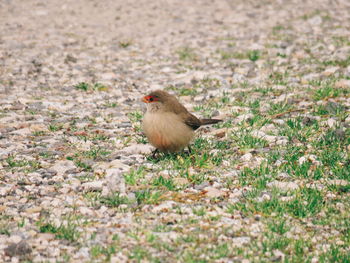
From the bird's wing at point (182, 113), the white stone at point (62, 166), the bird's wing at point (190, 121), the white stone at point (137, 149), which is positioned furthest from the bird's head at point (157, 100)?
the white stone at point (62, 166)

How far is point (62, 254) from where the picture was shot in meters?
5.73

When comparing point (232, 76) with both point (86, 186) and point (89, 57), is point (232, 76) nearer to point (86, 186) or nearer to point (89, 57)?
point (89, 57)

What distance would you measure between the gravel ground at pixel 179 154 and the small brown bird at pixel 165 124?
0.33 meters

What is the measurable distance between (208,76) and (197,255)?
8881 mm

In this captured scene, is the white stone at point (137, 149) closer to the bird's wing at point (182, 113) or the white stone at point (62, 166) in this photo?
the bird's wing at point (182, 113)

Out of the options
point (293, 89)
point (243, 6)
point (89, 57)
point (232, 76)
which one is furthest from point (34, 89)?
point (243, 6)

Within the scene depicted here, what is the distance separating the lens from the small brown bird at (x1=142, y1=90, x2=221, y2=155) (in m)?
8.17

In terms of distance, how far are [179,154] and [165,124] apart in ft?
2.80

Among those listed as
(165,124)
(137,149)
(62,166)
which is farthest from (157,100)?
(62,166)

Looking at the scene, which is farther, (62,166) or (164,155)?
(164,155)

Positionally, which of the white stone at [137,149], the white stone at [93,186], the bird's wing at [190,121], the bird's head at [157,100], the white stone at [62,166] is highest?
the bird's head at [157,100]

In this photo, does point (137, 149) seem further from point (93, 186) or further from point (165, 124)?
point (93, 186)

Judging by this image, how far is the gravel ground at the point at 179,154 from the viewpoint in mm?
6059

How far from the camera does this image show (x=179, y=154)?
29.1ft
